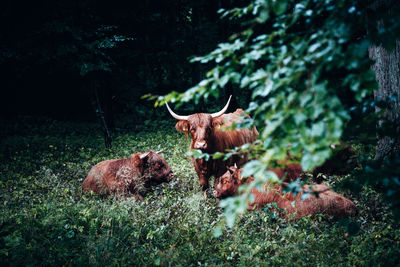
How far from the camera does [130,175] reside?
18.2 feet

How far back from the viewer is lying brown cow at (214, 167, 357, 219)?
425 centimetres

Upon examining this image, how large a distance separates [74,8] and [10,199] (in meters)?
6.48

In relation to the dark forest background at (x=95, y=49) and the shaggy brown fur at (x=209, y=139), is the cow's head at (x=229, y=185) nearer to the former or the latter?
the shaggy brown fur at (x=209, y=139)

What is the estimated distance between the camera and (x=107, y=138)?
936cm

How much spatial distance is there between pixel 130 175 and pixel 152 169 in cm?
49

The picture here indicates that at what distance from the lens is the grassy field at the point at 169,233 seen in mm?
3453

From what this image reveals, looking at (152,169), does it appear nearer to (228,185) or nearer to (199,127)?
(199,127)

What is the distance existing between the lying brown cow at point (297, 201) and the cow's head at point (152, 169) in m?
1.32

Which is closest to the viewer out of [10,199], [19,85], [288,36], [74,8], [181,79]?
[288,36]

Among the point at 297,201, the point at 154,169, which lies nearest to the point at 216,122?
the point at 154,169

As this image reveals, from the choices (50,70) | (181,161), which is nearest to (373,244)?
(181,161)

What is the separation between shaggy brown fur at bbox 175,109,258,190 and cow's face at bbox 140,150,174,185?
70 centimetres

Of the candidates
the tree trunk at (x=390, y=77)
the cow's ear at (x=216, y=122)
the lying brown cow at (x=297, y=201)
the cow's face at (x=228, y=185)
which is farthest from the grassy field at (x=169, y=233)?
the cow's ear at (x=216, y=122)

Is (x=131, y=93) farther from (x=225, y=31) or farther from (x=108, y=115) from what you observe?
(x=225, y=31)
